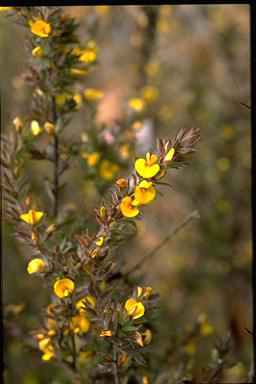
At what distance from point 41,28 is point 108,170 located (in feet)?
1.80

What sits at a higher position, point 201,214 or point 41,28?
point 41,28

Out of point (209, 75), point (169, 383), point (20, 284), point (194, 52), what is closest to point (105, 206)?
point (169, 383)

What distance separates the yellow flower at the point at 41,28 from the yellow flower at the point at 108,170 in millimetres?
521

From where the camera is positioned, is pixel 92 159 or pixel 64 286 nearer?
pixel 64 286

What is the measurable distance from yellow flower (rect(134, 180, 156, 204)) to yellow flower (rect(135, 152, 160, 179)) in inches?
Result: 0.6

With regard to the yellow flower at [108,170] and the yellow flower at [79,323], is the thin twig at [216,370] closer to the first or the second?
the yellow flower at [79,323]

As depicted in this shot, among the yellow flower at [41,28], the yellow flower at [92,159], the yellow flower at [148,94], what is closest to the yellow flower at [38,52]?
the yellow flower at [41,28]

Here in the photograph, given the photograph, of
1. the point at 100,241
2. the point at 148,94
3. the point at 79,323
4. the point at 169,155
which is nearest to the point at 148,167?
the point at 169,155

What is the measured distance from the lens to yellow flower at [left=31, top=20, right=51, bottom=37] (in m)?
1.10

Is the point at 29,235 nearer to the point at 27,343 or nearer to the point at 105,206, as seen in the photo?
the point at 105,206

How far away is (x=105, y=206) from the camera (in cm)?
95

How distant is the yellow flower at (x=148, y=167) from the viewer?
90cm

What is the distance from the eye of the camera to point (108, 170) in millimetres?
1543

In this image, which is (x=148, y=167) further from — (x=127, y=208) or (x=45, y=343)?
(x=45, y=343)
